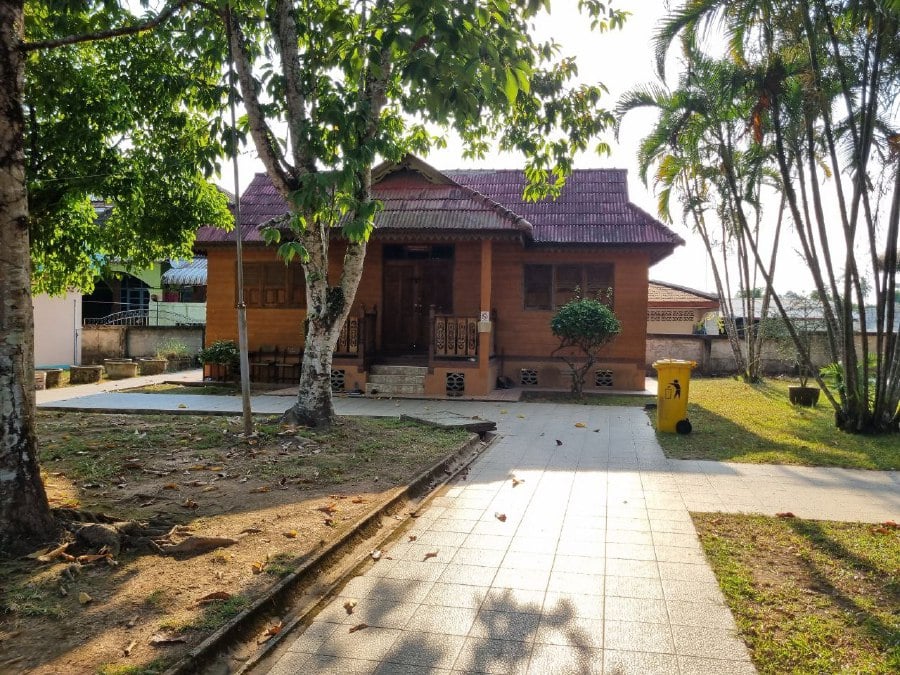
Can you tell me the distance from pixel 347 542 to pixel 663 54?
346 inches

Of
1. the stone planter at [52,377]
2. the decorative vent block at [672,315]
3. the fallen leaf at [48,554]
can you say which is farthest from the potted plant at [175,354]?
the decorative vent block at [672,315]

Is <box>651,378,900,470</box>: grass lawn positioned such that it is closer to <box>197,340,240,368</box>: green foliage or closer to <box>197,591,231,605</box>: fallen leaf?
<box>197,591,231,605</box>: fallen leaf

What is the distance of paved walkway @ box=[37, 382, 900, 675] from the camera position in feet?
10.4

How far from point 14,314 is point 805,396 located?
555 inches

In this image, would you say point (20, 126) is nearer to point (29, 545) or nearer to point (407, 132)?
point (29, 545)

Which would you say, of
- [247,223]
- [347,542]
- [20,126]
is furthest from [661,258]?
[20,126]

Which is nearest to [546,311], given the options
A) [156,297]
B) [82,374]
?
[82,374]

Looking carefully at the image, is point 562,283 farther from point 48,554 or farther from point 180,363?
point 48,554

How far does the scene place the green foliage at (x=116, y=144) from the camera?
287 inches

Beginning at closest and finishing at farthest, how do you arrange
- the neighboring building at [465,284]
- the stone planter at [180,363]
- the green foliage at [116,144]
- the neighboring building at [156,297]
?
the green foliage at [116,144] → the neighboring building at [465,284] → the stone planter at [180,363] → the neighboring building at [156,297]

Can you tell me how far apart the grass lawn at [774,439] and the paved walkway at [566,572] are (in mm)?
663

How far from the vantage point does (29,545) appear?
395 centimetres

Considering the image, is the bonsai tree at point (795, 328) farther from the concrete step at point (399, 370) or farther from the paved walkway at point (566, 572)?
the paved walkway at point (566, 572)

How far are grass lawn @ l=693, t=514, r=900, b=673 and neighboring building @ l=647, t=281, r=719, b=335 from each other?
23.3 metres
